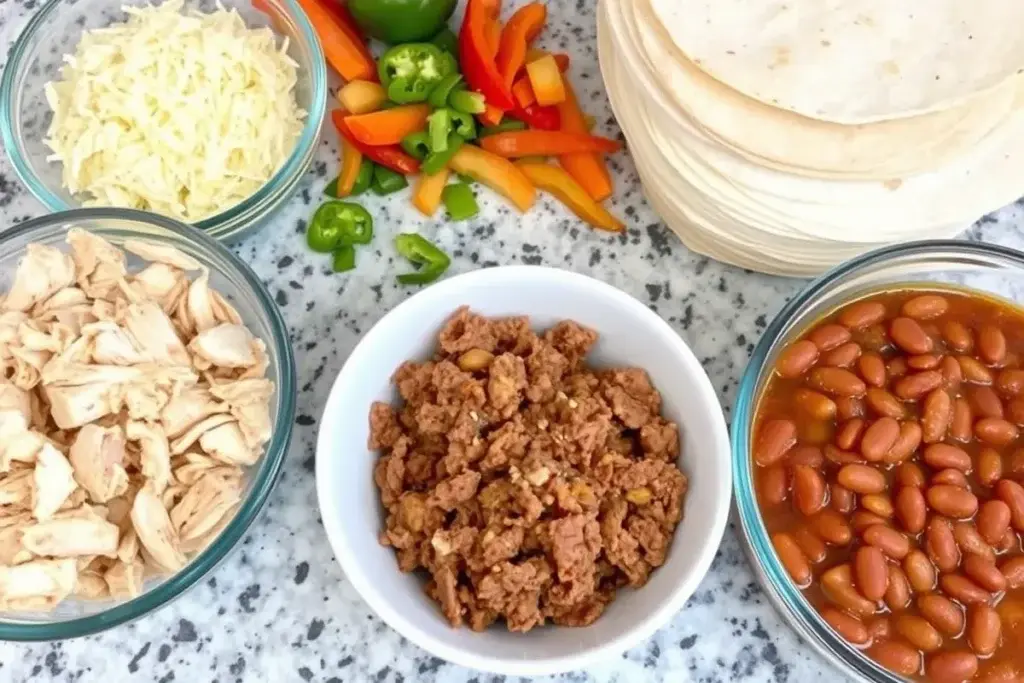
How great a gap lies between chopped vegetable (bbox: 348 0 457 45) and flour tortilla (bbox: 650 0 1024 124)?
599 mm

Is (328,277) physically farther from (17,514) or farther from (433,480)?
(17,514)

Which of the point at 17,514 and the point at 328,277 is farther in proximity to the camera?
the point at 328,277

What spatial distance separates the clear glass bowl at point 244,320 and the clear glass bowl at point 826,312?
0.74 meters

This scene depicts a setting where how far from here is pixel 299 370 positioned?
A: 183 centimetres

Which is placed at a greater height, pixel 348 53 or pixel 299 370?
pixel 348 53

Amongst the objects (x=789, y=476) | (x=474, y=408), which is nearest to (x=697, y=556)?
(x=789, y=476)

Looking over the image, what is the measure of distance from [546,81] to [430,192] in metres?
0.33

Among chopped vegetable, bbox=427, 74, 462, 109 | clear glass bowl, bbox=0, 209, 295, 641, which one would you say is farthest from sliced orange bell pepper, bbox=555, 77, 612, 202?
clear glass bowl, bbox=0, 209, 295, 641

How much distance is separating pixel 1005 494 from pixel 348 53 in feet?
4.85

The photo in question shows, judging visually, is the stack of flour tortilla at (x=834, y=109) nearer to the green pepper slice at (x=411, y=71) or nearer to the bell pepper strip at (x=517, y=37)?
the bell pepper strip at (x=517, y=37)

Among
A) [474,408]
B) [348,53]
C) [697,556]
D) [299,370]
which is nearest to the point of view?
[697,556]

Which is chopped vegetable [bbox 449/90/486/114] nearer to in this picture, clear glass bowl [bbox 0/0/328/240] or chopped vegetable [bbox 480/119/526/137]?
chopped vegetable [bbox 480/119/526/137]

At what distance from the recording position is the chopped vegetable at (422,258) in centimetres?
185

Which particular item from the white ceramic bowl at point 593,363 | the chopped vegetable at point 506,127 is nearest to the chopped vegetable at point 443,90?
the chopped vegetable at point 506,127
